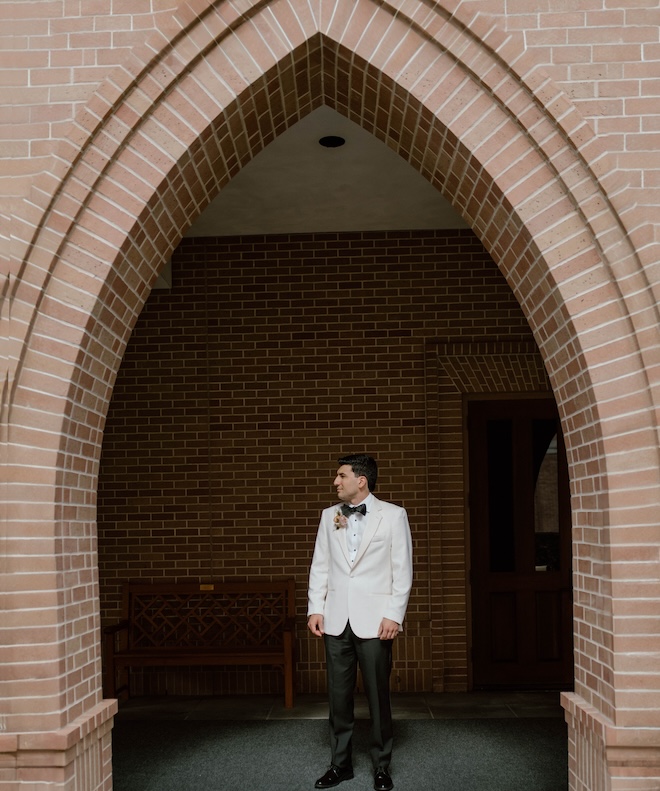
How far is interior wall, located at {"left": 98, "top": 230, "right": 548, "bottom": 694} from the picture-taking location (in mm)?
7336

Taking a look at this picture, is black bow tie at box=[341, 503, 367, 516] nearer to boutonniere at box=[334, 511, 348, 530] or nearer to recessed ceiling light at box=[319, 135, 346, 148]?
boutonniere at box=[334, 511, 348, 530]

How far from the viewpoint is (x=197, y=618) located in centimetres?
733

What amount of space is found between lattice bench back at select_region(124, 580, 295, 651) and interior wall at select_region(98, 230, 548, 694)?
15cm

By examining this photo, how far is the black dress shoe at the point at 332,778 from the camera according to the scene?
191 inches

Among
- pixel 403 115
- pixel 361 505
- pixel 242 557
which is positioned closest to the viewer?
pixel 403 115

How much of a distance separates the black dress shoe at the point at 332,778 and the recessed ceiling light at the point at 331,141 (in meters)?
4.25

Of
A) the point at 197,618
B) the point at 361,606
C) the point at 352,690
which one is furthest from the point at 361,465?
the point at 197,618

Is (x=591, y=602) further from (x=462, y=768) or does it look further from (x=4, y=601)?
(x=4, y=601)

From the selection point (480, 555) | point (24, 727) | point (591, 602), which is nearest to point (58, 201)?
point (24, 727)

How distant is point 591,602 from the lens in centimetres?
384

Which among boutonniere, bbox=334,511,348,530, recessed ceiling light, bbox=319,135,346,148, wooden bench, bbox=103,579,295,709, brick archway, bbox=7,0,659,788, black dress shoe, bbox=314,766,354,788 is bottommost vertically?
black dress shoe, bbox=314,766,354,788

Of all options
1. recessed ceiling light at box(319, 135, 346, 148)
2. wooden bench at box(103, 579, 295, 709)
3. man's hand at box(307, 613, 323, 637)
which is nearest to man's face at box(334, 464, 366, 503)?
man's hand at box(307, 613, 323, 637)

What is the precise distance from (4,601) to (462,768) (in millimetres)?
3257

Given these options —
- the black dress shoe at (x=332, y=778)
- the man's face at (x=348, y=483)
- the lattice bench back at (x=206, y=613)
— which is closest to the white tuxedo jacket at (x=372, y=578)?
the man's face at (x=348, y=483)
